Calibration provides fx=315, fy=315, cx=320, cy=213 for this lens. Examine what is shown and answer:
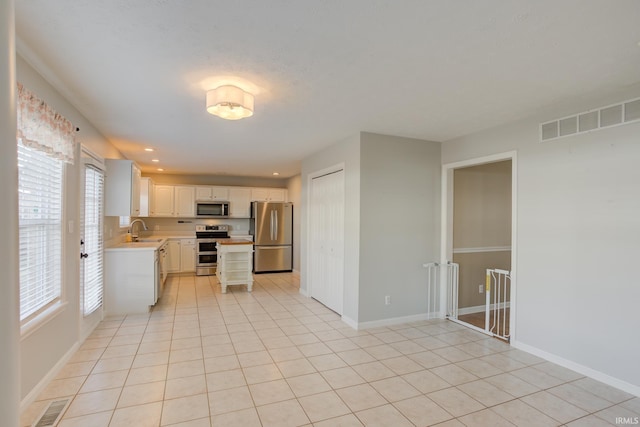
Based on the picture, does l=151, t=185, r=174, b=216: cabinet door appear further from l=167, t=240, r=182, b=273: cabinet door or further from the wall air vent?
the wall air vent

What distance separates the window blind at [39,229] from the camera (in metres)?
2.17

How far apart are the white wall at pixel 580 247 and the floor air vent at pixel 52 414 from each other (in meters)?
4.03

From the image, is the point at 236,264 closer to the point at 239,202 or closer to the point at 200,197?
the point at 239,202

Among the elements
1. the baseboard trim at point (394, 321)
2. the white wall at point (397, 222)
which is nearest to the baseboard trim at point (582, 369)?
the baseboard trim at point (394, 321)

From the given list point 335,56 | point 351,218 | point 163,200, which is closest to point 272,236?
point 163,200

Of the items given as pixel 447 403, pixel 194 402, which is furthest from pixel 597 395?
pixel 194 402

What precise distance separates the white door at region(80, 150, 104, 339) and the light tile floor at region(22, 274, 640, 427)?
0.90 feet

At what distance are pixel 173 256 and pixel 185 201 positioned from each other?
1.30m

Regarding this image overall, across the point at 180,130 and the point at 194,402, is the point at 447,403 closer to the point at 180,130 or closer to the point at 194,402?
the point at 194,402

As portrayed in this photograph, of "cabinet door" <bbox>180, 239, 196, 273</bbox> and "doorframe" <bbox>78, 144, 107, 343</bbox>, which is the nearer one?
"doorframe" <bbox>78, 144, 107, 343</bbox>

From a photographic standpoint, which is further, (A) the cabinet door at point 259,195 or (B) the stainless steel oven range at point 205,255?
(A) the cabinet door at point 259,195

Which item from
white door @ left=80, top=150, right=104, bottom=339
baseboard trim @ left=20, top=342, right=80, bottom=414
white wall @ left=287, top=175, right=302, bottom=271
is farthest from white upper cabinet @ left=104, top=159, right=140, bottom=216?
white wall @ left=287, top=175, right=302, bottom=271

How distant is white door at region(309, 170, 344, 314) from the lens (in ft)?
14.4

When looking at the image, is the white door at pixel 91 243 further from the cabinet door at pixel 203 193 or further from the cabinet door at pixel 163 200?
the cabinet door at pixel 203 193
